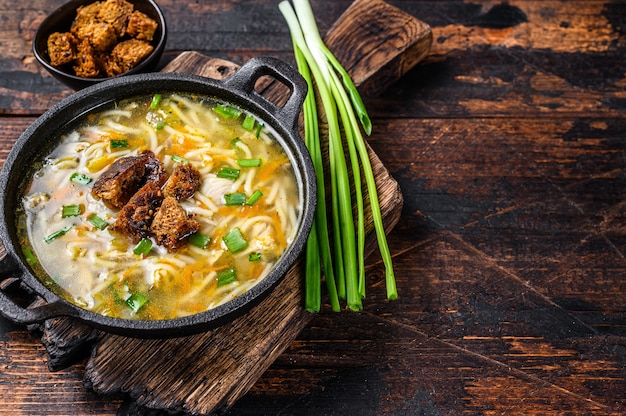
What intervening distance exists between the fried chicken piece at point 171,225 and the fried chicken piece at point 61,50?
4.46ft

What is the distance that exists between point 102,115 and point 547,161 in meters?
2.60

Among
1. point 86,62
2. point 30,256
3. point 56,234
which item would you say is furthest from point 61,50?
point 30,256

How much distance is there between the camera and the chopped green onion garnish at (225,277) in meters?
3.14

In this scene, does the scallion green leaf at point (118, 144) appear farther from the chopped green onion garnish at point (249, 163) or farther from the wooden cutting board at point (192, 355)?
the wooden cutting board at point (192, 355)

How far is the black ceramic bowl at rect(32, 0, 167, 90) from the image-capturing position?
394cm

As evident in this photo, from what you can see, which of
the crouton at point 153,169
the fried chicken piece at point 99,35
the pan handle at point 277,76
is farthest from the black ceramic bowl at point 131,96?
the fried chicken piece at point 99,35

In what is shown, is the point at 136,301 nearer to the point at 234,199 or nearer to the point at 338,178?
the point at 234,199

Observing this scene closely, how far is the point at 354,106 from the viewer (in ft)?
13.3

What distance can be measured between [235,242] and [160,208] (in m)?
0.37

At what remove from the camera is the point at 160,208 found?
3189 mm

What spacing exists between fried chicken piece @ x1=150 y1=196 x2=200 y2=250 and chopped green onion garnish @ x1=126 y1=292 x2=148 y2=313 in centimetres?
25

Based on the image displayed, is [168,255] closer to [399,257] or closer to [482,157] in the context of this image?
[399,257]

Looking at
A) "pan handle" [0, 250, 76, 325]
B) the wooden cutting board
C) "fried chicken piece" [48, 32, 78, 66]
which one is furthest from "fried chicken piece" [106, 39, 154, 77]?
"pan handle" [0, 250, 76, 325]

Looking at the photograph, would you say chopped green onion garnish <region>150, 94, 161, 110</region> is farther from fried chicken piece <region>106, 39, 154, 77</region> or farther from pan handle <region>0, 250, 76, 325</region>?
pan handle <region>0, 250, 76, 325</region>
